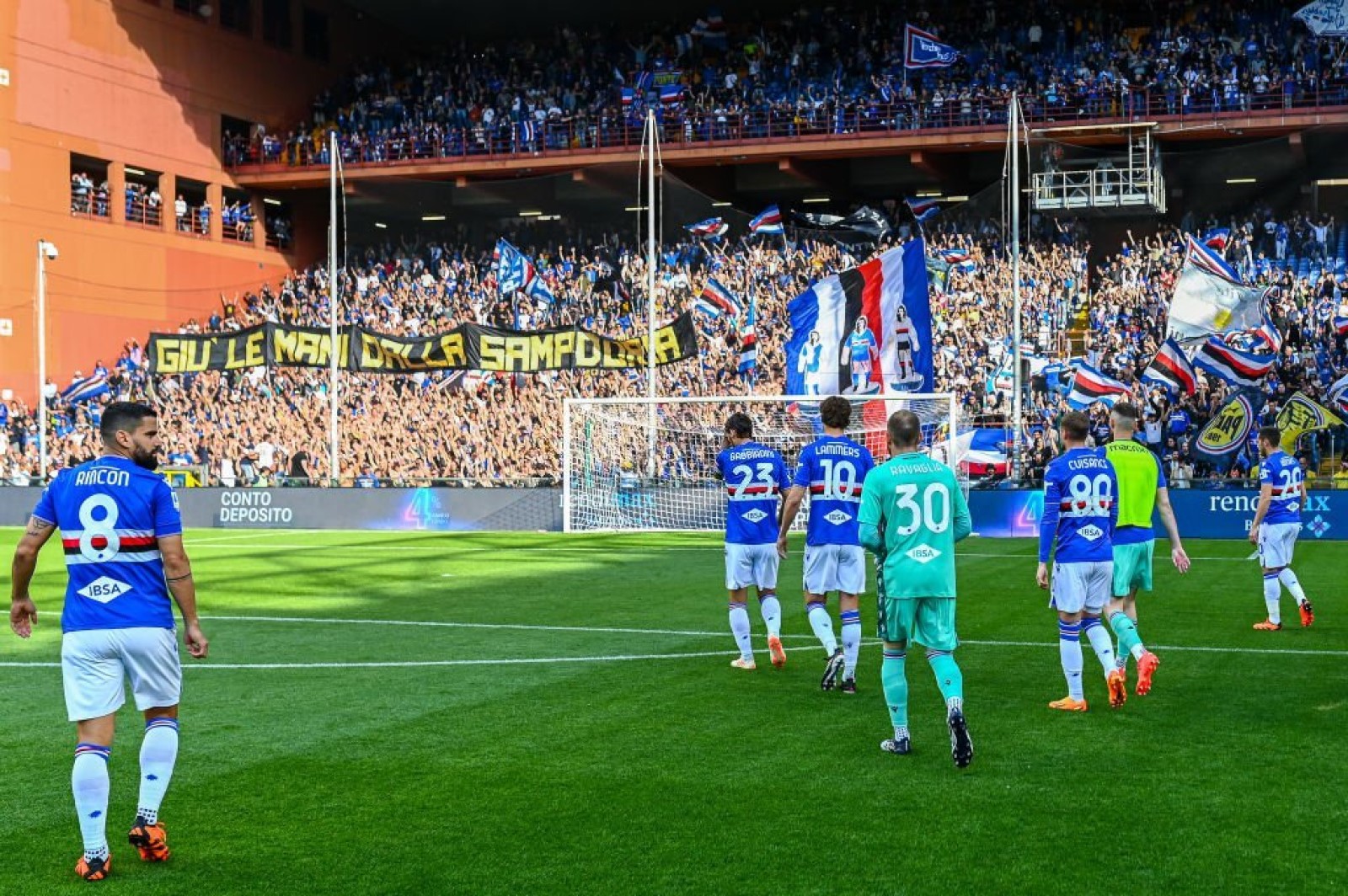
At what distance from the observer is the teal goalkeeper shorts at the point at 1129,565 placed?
11.5m

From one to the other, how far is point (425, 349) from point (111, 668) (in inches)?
1062

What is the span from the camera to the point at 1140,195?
3531 centimetres

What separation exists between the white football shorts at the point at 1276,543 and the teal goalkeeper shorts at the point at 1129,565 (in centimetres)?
469

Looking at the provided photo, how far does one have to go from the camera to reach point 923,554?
896 cm

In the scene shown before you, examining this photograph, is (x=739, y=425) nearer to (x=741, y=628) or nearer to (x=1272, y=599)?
(x=741, y=628)

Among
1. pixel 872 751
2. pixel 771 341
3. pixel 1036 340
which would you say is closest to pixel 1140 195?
pixel 1036 340

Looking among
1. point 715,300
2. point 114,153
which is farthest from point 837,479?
point 114,153

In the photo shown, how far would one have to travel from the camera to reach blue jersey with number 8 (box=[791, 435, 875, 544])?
38.8 ft

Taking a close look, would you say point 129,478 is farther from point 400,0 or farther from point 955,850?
point 400,0

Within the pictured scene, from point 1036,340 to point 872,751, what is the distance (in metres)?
29.2

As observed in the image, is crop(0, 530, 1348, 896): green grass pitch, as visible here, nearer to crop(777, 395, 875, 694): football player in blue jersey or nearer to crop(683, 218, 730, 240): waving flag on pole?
crop(777, 395, 875, 694): football player in blue jersey

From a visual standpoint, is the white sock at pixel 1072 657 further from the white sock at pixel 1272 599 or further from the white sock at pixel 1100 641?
the white sock at pixel 1272 599

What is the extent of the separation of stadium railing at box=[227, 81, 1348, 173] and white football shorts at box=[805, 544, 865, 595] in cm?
3412

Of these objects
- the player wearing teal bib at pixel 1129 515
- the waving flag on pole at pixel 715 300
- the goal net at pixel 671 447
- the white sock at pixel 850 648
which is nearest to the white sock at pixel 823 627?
the white sock at pixel 850 648
